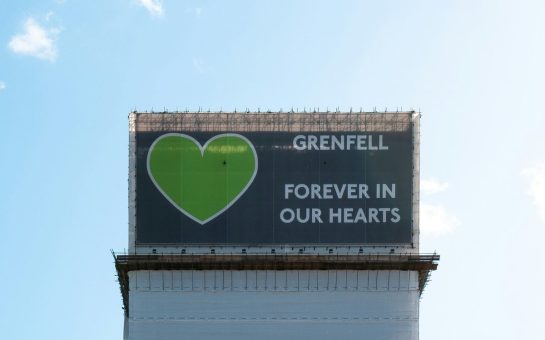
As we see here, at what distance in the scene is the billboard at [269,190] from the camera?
89.4m

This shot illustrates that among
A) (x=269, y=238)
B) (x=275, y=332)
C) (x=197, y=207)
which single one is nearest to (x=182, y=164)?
(x=197, y=207)

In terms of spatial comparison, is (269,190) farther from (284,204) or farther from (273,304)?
(273,304)

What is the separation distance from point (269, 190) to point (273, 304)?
9.70 m

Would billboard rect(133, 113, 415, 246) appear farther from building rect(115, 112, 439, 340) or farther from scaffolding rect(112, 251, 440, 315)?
scaffolding rect(112, 251, 440, 315)

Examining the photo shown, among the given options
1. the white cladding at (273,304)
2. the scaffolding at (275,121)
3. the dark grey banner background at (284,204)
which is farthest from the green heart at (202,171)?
the white cladding at (273,304)

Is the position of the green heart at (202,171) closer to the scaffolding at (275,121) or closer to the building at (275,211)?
the building at (275,211)

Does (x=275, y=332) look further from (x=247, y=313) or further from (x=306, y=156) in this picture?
(x=306, y=156)

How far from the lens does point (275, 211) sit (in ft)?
294

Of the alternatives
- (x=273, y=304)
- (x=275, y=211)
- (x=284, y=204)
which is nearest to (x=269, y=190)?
(x=284, y=204)

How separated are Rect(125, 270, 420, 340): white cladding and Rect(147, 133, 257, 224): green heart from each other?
231 inches

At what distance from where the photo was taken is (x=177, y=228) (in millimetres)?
89500

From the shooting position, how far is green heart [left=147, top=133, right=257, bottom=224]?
89.4 metres

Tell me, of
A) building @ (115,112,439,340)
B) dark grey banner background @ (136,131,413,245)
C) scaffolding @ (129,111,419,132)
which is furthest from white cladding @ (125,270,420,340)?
scaffolding @ (129,111,419,132)

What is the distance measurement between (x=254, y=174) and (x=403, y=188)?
41.9 feet
